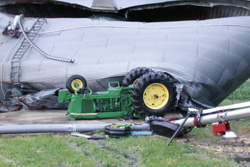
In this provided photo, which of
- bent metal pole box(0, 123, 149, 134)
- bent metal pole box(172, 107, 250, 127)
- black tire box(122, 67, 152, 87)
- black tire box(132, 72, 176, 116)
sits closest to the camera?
bent metal pole box(172, 107, 250, 127)

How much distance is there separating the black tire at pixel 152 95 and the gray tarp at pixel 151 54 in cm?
100

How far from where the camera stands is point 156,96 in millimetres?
7992

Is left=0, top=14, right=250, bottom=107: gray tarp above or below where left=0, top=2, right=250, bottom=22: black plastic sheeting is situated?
below

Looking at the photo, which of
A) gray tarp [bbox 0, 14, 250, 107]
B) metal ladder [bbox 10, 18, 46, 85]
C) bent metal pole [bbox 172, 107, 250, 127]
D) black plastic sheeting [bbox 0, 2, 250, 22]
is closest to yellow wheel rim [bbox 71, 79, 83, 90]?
gray tarp [bbox 0, 14, 250, 107]

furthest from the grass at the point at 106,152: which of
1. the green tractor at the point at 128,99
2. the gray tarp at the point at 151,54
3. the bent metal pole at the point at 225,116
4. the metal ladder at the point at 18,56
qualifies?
the metal ladder at the point at 18,56

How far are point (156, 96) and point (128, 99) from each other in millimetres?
659

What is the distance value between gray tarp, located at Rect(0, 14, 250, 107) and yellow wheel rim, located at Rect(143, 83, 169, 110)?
1003mm

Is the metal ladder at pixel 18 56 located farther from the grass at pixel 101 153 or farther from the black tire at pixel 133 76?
the grass at pixel 101 153

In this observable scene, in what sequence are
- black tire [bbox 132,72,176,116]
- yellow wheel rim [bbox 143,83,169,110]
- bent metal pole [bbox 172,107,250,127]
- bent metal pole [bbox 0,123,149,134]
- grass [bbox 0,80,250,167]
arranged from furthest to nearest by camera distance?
yellow wheel rim [bbox 143,83,169,110] < black tire [bbox 132,72,176,116] < bent metal pole [bbox 0,123,149,134] < bent metal pole [bbox 172,107,250,127] < grass [bbox 0,80,250,167]

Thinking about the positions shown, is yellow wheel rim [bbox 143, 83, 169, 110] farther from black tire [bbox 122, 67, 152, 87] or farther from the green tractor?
black tire [bbox 122, 67, 152, 87]

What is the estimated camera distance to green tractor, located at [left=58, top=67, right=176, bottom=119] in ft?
25.5

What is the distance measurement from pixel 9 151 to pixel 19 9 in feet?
42.0

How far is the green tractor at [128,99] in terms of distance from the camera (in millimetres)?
7773

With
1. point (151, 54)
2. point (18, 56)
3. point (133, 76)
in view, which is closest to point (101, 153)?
point (133, 76)
